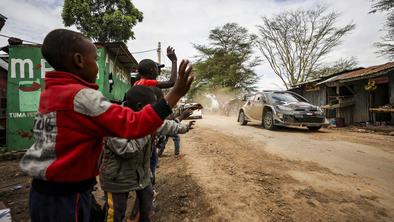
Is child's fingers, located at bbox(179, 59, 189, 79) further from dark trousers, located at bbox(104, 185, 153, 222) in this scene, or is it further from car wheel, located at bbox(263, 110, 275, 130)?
car wheel, located at bbox(263, 110, 275, 130)

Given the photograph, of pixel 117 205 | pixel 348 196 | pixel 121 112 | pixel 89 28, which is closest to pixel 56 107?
pixel 121 112

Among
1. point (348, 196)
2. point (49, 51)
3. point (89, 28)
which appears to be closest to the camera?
point (49, 51)

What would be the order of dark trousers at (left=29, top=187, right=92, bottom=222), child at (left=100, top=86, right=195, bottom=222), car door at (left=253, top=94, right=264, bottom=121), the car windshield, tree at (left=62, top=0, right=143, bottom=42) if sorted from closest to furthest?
dark trousers at (left=29, top=187, right=92, bottom=222), child at (left=100, top=86, right=195, bottom=222), the car windshield, car door at (left=253, top=94, right=264, bottom=121), tree at (left=62, top=0, right=143, bottom=42)

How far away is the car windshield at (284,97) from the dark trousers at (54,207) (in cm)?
908

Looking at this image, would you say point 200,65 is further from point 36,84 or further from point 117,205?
point 117,205

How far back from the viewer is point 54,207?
3.77 ft

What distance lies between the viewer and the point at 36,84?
6.38 meters

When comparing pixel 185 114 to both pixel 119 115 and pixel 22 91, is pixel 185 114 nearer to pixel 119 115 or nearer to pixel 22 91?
pixel 119 115

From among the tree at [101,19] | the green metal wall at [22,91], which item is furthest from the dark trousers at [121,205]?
the tree at [101,19]

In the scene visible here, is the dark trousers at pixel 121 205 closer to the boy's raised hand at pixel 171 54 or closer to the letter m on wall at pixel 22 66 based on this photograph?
the boy's raised hand at pixel 171 54

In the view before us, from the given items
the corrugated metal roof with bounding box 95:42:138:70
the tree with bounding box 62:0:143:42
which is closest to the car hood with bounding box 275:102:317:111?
the corrugated metal roof with bounding box 95:42:138:70

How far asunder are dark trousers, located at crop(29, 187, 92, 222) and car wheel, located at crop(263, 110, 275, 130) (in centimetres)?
856

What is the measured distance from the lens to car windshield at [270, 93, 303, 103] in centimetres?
941

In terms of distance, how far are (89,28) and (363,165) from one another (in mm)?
17430
